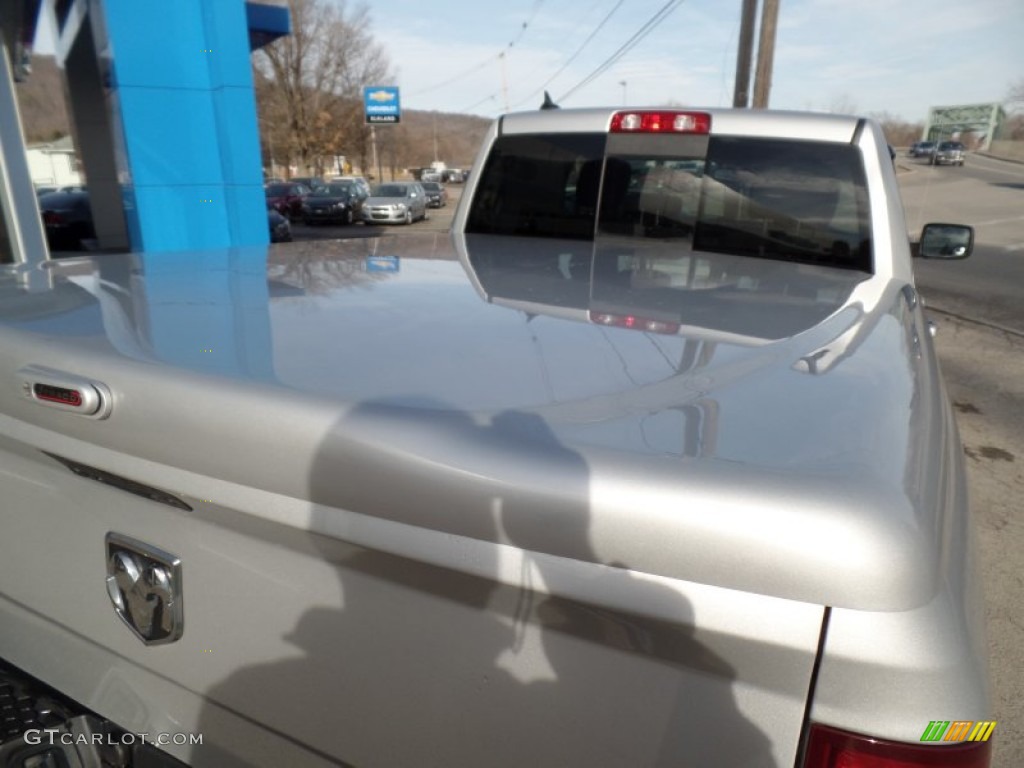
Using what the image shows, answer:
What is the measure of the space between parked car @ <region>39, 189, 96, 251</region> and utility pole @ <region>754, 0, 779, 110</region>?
40.9 feet

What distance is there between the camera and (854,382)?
116 centimetres

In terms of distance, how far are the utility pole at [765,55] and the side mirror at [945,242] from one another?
10.5m

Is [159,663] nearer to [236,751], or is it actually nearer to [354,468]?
[236,751]

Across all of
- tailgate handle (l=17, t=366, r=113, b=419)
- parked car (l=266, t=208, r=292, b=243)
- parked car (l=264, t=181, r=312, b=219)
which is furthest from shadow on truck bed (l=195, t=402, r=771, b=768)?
parked car (l=264, t=181, r=312, b=219)

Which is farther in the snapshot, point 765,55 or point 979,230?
point 979,230

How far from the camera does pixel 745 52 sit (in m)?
13.2

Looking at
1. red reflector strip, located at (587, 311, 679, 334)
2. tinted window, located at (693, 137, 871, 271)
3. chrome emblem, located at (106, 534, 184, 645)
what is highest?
tinted window, located at (693, 137, 871, 271)

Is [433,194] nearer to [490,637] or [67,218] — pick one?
[67,218]

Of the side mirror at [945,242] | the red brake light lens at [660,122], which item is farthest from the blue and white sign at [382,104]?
the side mirror at [945,242]

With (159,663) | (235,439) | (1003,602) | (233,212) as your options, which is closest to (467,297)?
→ (235,439)

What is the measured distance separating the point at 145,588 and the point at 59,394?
1.14ft

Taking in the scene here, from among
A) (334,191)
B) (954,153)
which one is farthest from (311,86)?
(954,153)

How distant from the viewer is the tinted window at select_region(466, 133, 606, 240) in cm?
331

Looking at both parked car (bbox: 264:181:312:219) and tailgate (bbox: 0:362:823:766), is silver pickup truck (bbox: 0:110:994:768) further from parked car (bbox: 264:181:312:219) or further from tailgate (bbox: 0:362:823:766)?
parked car (bbox: 264:181:312:219)
